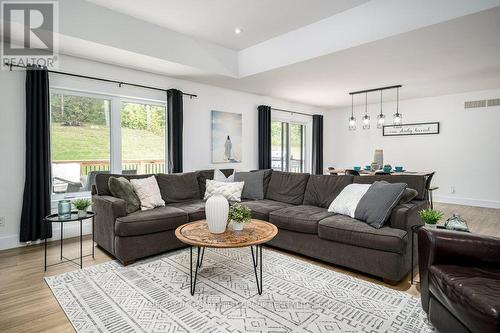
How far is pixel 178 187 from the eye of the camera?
13.4ft

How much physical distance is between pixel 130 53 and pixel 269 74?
85.3 inches

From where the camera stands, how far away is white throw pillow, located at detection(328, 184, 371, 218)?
10.1 feet

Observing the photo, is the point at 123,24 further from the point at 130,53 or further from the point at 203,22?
the point at 203,22

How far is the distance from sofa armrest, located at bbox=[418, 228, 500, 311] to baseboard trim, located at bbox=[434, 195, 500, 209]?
5.52 metres

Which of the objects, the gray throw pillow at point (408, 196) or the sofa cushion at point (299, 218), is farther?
the sofa cushion at point (299, 218)

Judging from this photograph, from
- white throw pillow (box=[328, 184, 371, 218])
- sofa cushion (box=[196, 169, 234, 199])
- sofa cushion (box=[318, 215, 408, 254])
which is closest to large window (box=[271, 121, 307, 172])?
sofa cushion (box=[196, 169, 234, 199])

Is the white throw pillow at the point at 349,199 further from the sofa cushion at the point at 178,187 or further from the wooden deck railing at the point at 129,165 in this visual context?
the wooden deck railing at the point at 129,165

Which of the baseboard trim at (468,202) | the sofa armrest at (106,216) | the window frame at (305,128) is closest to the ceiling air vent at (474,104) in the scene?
the baseboard trim at (468,202)

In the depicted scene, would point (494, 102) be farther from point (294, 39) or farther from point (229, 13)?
point (229, 13)

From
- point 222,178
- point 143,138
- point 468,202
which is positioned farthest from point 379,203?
point 468,202

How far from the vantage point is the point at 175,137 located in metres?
4.79

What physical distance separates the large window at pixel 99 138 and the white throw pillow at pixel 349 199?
10.4ft

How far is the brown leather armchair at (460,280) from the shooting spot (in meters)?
1.37

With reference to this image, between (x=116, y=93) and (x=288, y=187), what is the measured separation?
9.86 ft
